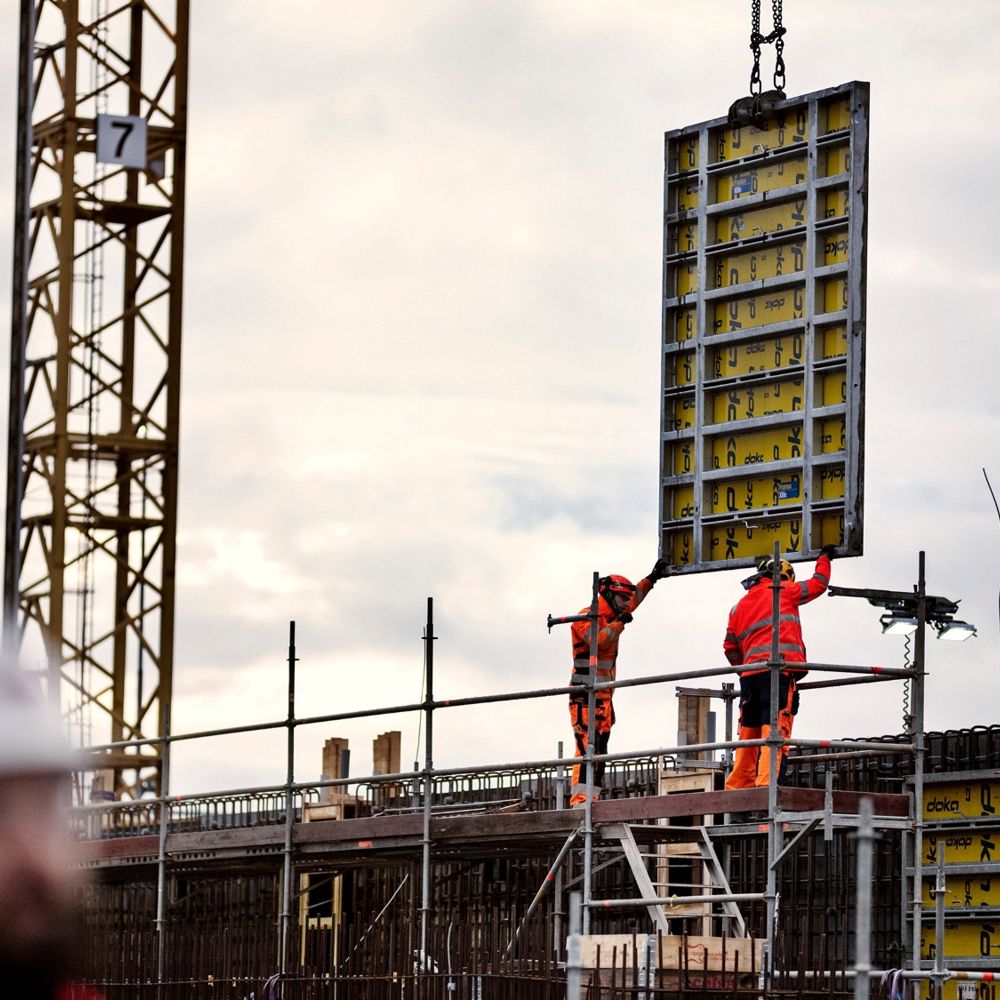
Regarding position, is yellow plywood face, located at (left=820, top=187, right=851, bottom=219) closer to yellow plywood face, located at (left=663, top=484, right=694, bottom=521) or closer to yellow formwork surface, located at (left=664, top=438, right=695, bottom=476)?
yellow formwork surface, located at (left=664, top=438, right=695, bottom=476)

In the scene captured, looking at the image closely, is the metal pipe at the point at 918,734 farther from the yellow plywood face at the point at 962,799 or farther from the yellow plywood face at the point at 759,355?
the yellow plywood face at the point at 759,355

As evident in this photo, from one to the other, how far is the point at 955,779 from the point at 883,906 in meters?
1.71

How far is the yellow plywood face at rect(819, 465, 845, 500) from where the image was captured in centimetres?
1758

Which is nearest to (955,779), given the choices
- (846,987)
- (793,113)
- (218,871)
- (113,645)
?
(846,987)

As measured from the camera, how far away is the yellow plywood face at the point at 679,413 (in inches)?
765

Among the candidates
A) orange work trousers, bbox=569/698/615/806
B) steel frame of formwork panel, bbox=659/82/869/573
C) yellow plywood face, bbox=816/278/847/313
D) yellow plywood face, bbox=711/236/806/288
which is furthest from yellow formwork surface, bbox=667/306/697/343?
orange work trousers, bbox=569/698/615/806

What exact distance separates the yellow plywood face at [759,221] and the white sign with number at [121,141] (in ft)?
48.5

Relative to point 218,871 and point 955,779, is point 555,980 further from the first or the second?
point 218,871

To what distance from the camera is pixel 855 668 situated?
51.9ft

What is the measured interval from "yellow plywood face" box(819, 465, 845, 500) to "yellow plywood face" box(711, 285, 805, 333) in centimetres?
136

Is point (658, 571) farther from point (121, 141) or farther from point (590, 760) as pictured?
point (121, 141)

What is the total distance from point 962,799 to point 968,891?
73 cm

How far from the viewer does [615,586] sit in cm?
1831

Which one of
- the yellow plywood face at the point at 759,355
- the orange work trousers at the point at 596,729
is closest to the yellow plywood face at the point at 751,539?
the yellow plywood face at the point at 759,355
